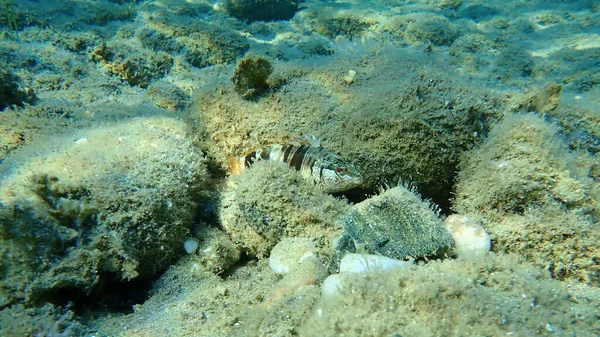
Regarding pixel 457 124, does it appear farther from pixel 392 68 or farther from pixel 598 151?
pixel 598 151

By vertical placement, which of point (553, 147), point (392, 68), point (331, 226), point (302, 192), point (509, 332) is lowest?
point (331, 226)

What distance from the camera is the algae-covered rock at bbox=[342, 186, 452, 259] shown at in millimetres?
2639

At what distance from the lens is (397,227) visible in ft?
9.12

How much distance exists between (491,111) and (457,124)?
2.02 feet

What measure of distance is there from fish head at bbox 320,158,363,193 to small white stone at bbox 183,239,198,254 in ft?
4.82

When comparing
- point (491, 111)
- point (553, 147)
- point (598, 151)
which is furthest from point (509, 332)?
point (598, 151)

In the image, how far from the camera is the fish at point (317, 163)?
331 centimetres

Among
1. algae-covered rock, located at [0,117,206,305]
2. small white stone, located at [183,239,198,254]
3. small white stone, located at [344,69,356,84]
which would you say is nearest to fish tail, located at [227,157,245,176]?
algae-covered rock, located at [0,117,206,305]

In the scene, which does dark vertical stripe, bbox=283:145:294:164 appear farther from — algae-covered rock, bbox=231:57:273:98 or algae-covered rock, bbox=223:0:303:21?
algae-covered rock, bbox=223:0:303:21

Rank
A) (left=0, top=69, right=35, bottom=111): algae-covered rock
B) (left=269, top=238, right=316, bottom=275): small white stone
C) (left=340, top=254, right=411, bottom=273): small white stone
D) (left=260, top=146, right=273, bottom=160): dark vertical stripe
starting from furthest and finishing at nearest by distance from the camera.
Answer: (left=0, top=69, right=35, bottom=111): algae-covered rock → (left=260, top=146, right=273, bottom=160): dark vertical stripe → (left=269, top=238, right=316, bottom=275): small white stone → (left=340, top=254, right=411, bottom=273): small white stone

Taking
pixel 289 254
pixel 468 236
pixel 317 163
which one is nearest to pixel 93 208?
pixel 289 254

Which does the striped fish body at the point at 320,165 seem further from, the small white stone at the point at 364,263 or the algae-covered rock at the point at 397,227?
the small white stone at the point at 364,263

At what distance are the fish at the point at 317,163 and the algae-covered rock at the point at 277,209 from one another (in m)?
0.14

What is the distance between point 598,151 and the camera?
4.01 meters
